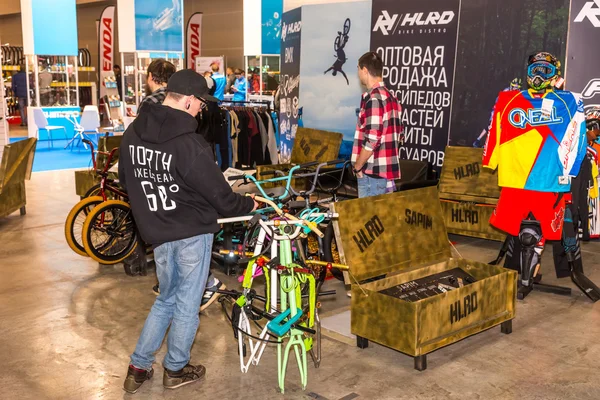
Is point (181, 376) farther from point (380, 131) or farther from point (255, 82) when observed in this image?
point (255, 82)

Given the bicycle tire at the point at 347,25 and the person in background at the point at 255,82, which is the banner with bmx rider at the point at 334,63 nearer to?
the bicycle tire at the point at 347,25

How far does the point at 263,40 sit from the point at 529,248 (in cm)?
1359

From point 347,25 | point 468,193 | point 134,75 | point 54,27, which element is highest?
point 54,27

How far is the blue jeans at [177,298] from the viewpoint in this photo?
354 cm

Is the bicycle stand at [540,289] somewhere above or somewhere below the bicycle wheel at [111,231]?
below

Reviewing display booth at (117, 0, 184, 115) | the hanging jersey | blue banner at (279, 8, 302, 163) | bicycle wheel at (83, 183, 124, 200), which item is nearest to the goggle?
the hanging jersey

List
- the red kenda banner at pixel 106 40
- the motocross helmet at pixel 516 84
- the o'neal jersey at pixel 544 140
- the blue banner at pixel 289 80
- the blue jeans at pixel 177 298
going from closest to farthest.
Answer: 1. the blue jeans at pixel 177 298
2. the o'neal jersey at pixel 544 140
3. the motocross helmet at pixel 516 84
4. the blue banner at pixel 289 80
5. the red kenda banner at pixel 106 40

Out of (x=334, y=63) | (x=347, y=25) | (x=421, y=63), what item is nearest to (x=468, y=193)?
(x=421, y=63)

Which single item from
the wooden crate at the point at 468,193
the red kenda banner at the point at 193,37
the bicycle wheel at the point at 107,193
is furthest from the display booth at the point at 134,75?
the wooden crate at the point at 468,193

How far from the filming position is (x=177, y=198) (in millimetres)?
3465

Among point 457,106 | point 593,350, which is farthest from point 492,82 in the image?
point 593,350

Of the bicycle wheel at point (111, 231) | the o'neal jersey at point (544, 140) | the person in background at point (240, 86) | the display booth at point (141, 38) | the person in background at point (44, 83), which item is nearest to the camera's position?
the o'neal jersey at point (544, 140)

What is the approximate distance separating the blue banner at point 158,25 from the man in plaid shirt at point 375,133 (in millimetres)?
11365

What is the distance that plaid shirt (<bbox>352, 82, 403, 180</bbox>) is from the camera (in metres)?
5.28
